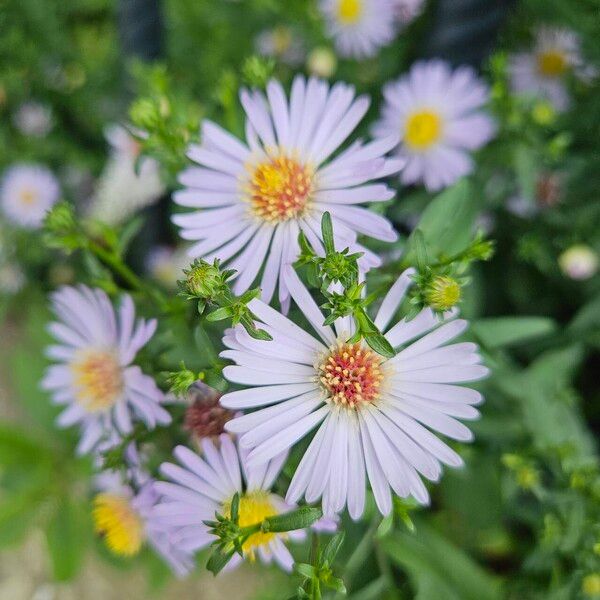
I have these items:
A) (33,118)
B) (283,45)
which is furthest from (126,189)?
(283,45)

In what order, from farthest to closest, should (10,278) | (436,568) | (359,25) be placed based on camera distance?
(10,278)
(359,25)
(436,568)

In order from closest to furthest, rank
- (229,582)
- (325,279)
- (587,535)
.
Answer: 1. (325,279)
2. (587,535)
3. (229,582)

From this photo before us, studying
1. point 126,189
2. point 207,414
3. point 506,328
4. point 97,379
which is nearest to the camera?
point 207,414

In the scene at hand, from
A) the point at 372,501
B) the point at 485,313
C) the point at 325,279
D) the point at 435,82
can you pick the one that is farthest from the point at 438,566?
the point at 435,82

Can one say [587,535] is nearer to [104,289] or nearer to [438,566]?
[438,566]

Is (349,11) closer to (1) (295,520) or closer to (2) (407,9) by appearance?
(2) (407,9)

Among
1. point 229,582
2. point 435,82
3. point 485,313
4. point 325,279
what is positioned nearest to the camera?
point 325,279

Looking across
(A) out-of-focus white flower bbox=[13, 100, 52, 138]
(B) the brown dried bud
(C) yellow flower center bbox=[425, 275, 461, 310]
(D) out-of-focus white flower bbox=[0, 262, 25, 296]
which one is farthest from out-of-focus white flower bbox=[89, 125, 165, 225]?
(C) yellow flower center bbox=[425, 275, 461, 310]
